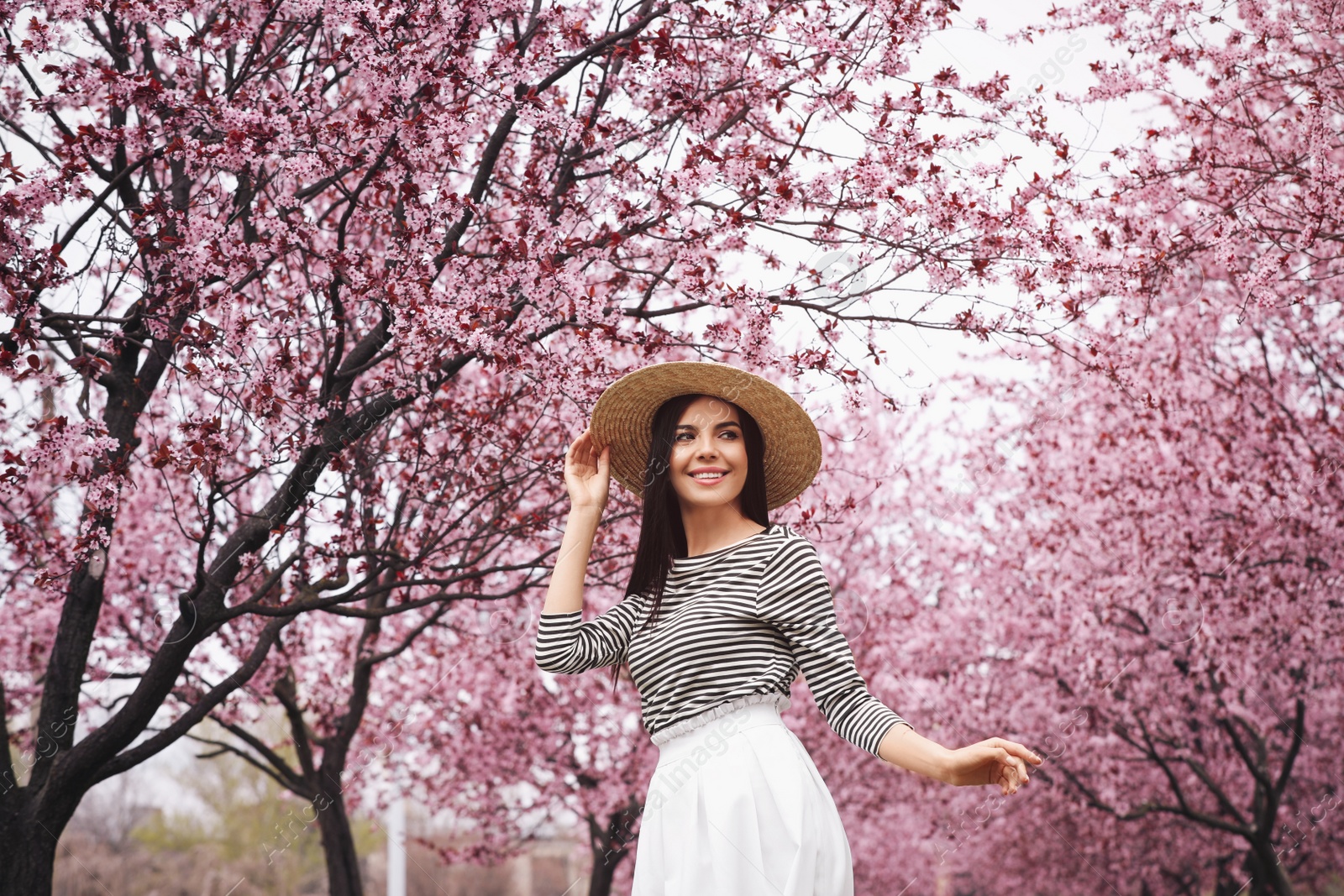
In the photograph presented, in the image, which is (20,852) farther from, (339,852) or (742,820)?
(339,852)

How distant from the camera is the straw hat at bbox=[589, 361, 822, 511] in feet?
10.3

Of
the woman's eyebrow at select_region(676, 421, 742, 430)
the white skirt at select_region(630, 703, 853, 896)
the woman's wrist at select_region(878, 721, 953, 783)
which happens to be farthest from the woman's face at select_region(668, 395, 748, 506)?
the woman's wrist at select_region(878, 721, 953, 783)

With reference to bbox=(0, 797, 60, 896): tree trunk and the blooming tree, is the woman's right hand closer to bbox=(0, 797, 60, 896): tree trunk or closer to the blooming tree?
the blooming tree

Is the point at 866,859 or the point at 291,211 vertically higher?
the point at 291,211

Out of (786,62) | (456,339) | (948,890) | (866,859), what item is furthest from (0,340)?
(948,890)

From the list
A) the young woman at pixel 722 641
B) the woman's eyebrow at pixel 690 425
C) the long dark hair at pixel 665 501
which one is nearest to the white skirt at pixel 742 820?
the young woman at pixel 722 641

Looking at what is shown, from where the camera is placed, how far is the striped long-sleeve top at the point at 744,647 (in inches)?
110

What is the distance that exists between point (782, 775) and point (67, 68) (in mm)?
3831

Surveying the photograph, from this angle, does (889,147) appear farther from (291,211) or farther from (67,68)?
(67,68)

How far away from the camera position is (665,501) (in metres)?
3.24

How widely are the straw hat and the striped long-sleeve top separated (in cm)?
38

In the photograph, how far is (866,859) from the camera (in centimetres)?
1695

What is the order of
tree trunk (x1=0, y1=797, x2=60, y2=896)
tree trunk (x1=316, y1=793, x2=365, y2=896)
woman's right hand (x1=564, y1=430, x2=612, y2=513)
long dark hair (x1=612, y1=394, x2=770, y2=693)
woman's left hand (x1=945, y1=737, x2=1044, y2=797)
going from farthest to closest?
tree trunk (x1=316, y1=793, x2=365, y2=896) → tree trunk (x1=0, y1=797, x2=60, y2=896) → long dark hair (x1=612, y1=394, x2=770, y2=693) → woman's right hand (x1=564, y1=430, x2=612, y2=513) → woman's left hand (x1=945, y1=737, x2=1044, y2=797)

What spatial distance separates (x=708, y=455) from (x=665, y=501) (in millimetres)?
200
